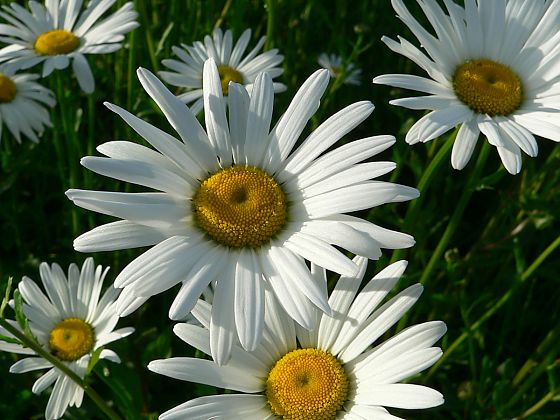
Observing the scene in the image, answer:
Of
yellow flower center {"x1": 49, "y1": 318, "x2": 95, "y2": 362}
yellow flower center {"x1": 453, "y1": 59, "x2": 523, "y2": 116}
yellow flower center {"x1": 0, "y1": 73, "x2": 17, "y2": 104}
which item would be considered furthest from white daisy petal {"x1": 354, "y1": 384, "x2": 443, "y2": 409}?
yellow flower center {"x1": 0, "y1": 73, "x2": 17, "y2": 104}

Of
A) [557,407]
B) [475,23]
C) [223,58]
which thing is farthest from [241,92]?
[557,407]

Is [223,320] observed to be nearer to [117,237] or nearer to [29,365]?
[117,237]

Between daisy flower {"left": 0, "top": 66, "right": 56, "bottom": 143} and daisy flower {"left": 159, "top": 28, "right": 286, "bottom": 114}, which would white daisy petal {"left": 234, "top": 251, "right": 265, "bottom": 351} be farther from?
daisy flower {"left": 0, "top": 66, "right": 56, "bottom": 143}

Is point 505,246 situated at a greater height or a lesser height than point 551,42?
lesser

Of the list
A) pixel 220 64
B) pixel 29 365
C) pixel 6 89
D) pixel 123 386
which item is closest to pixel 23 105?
pixel 6 89

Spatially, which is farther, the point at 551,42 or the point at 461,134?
the point at 551,42

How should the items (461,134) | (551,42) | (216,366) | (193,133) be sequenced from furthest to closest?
1. (551,42)
2. (461,134)
3. (193,133)
4. (216,366)

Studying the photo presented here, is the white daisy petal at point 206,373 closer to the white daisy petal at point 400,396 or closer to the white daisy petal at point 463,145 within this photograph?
the white daisy petal at point 400,396

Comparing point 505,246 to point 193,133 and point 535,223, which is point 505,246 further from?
point 193,133
